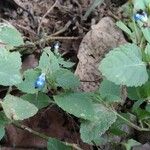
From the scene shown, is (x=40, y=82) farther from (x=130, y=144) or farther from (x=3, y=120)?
(x=130, y=144)

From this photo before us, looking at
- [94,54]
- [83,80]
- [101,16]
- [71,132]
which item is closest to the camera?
[71,132]

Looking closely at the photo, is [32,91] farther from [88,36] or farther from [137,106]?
[88,36]

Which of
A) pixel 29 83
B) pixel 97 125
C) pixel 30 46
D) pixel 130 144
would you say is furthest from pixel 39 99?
pixel 30 46

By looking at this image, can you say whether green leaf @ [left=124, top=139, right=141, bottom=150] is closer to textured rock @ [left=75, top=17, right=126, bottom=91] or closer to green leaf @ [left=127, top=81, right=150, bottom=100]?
green leaf @ [left=127, top=81, right=150, bottom=100]

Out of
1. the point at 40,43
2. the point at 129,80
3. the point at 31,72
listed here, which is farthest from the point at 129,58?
the point at 40,43

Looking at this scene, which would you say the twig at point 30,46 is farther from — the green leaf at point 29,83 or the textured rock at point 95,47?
the green leaf at point 29,83
